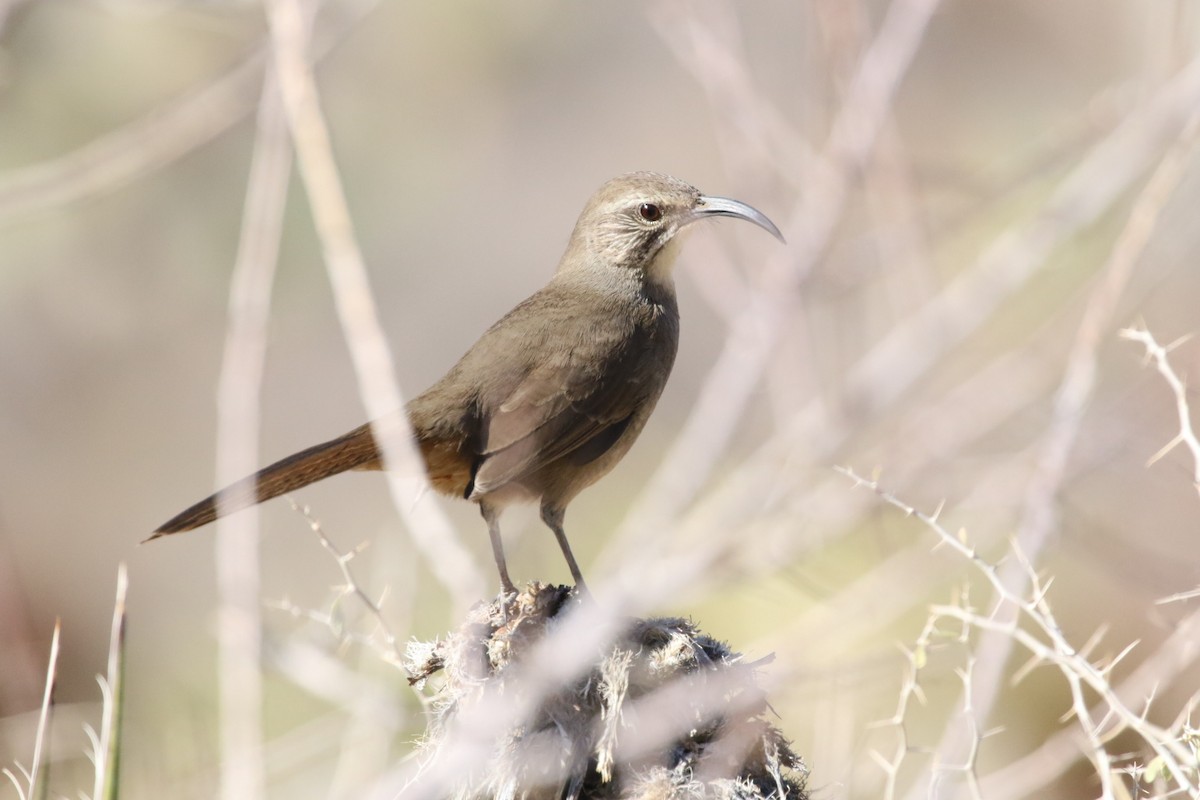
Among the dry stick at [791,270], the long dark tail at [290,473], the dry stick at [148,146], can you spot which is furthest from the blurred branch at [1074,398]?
the dry stick at [148,146]

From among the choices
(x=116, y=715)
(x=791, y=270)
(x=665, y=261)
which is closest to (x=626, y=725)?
(x=116, y=715)

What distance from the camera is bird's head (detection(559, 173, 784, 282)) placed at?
4719 mm

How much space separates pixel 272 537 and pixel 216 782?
360 centimetres

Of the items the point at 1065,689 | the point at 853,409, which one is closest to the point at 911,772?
the point at 1065,689

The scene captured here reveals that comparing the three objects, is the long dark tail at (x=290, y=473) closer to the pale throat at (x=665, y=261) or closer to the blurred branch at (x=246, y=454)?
the blurred branch at (x=246, y=454)

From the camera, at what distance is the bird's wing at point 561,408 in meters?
3.97

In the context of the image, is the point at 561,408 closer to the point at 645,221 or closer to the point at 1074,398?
the point at 645,221

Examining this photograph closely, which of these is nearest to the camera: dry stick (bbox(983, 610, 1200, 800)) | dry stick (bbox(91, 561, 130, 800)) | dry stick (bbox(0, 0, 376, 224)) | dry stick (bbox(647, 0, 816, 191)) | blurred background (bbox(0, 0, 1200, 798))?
dry stick (bbox(91, 561, 130, 800))

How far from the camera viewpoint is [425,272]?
9109 mm

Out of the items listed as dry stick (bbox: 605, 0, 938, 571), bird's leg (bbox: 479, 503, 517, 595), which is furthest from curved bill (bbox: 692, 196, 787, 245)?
bird's leg (bbox: 479, 503, 517, 595)

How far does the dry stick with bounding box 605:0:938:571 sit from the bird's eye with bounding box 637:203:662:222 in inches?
18.8

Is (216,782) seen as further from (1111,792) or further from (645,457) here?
(645,457)

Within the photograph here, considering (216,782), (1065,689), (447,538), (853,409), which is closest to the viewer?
(447,538)

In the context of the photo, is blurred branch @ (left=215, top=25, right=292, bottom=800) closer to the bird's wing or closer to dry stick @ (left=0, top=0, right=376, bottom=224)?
the bird's wing
